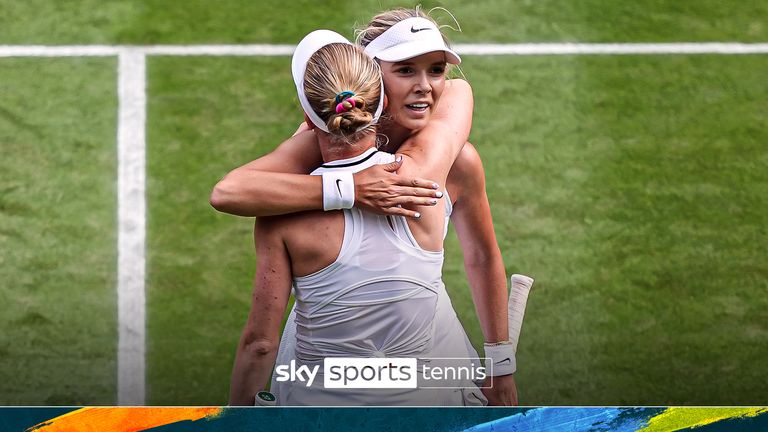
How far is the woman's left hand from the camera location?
10.9ft

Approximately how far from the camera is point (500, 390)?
338 centimetres

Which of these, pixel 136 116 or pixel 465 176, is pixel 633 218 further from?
pixel 136 116

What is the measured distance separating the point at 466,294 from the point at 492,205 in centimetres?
46

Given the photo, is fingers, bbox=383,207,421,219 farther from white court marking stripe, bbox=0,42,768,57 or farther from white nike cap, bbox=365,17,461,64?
white court marking stripe, bbox=0,42,768,57

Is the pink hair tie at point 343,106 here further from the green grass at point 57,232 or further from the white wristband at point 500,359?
the green grass at point 57,232

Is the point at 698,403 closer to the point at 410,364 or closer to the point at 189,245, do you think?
the point at 410,364

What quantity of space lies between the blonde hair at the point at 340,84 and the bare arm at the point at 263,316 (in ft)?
1.11

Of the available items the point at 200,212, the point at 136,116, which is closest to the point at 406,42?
the point at 200,212

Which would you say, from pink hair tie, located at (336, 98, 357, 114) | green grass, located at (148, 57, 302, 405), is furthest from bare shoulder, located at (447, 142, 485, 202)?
green grass, located at (148, 57, 302, 405)

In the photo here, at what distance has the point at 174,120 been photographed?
442 cm

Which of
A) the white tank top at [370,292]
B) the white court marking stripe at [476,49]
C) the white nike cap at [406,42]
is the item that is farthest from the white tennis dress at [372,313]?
the white court marking stripe at [476,49]

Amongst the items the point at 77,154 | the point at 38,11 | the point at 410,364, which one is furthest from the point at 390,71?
the point at 38,11

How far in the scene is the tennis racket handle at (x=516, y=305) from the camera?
352 centimetres

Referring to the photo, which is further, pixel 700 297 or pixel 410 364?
pixel 700 297
